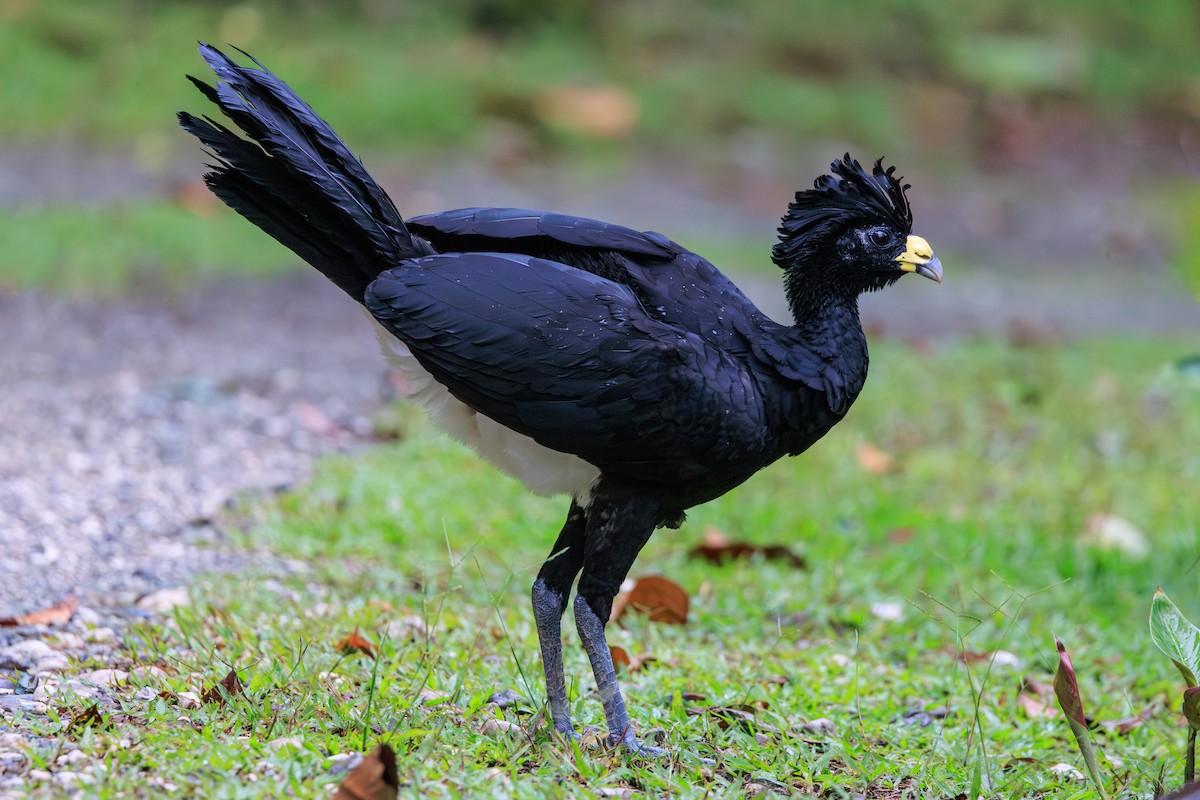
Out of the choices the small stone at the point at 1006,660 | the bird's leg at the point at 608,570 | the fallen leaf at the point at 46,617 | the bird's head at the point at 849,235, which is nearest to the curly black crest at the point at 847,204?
the bird's head at the point at 849,235

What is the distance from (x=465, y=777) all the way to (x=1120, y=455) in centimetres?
422

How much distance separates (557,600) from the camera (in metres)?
3.07

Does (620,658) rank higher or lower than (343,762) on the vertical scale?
higher

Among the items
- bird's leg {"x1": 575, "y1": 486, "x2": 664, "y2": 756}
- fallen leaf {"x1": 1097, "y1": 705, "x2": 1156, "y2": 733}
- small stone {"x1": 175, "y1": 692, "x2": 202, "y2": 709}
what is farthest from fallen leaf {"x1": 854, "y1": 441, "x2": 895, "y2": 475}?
small stone {"x1": 175, "y1": 692, "x2": 202, "y2": 709}

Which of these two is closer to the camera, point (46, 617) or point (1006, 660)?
point (46, 617)

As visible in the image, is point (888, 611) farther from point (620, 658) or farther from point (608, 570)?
point (608, 570)

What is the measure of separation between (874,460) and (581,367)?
318 cm

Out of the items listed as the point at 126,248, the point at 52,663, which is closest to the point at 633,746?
the point at 52,663

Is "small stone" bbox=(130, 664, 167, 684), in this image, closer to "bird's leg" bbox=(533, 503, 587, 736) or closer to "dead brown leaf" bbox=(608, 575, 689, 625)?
"bird's leg" bbox=(533, 503, 587, 736)

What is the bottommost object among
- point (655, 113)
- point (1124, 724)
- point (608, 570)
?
point (1124, 724)

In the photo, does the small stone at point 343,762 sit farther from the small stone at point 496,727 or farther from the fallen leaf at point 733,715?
the fallen leaf at point 733,715

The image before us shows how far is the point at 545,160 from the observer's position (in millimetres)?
10547

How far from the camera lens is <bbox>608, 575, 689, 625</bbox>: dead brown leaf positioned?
159 inches

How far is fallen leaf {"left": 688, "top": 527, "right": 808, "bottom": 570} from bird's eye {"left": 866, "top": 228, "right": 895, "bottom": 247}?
70.1 inches
